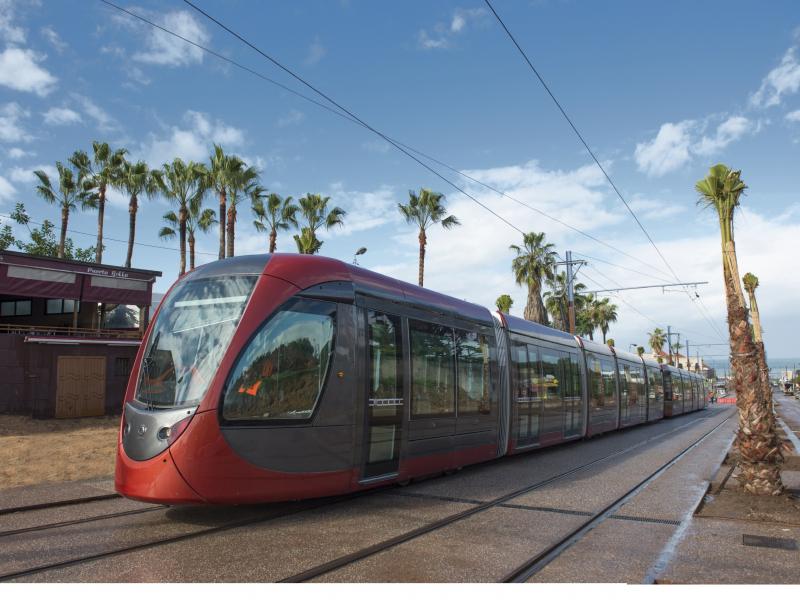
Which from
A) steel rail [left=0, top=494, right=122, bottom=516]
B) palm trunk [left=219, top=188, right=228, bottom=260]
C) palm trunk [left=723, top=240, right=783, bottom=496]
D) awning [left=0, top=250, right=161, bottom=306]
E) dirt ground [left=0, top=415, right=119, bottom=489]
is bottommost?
dirt ground [left=0, top=415, right=119, bottom=489]

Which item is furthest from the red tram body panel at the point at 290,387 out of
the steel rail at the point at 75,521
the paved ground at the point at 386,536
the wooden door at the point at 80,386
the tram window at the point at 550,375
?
the wooden door at the point at 80,386

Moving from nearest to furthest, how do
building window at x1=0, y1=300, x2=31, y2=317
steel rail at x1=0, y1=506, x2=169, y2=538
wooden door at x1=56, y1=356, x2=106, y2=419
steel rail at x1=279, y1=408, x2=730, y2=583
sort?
steel rail at x1=279, y1=408, x2=730, y2=583 < steel rail at x1=0, y1=506, x2=169, y2=538 < wooden door at x1=56, y1=356, x2=106, y2=419 < building window at x1=0, y1=300, x2=31, y2=317

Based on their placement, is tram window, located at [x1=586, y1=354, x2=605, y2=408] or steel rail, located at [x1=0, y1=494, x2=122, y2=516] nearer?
steel rail, located at [x1=0, y1=494, x2=122, y2=516]

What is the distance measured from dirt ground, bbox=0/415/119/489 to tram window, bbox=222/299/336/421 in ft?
18.6

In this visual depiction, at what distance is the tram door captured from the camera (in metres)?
7.96

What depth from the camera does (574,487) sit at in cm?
955

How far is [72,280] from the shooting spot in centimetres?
2866

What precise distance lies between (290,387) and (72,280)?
1017 inches

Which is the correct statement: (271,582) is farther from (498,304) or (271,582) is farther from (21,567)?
(498,304)

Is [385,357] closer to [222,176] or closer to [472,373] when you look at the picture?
[472,373]

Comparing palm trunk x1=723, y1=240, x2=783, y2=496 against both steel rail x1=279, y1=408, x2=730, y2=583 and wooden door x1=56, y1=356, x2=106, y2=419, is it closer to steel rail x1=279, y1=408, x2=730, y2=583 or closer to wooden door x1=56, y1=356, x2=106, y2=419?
steel rail x1=279, y1=408, x2=730, y2=583

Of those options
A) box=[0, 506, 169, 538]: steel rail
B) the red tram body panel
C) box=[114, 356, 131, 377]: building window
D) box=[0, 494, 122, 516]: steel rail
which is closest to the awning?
box=[114, 356, 131, 377]: building window

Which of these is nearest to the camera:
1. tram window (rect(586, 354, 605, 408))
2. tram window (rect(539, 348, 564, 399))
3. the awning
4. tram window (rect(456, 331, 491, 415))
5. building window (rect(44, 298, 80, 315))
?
tram window (rect(456, 331, 491, 415))

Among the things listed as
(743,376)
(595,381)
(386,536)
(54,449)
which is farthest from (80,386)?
(743,376)
